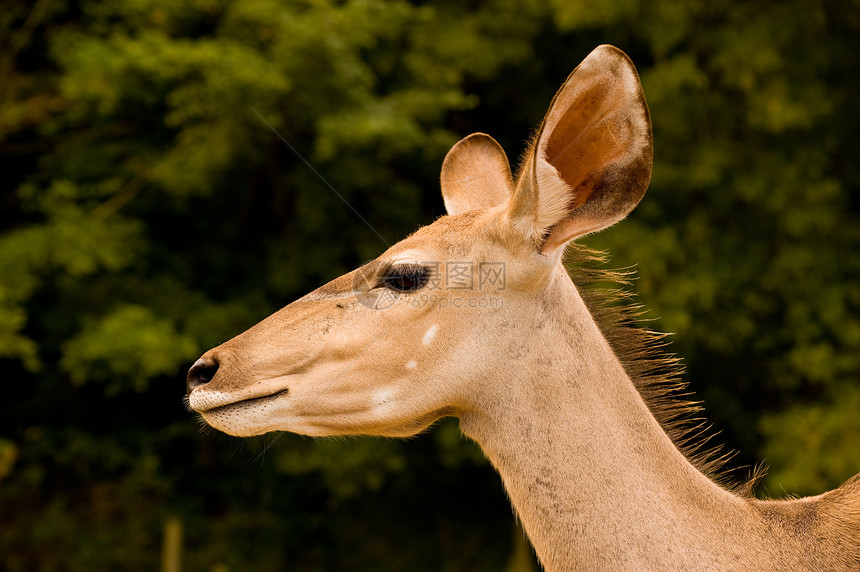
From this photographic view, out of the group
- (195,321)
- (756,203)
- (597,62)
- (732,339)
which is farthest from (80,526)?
(597,62)

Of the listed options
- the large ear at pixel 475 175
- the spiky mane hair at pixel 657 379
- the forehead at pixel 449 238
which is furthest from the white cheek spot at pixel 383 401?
the large ear at pixel 475 175

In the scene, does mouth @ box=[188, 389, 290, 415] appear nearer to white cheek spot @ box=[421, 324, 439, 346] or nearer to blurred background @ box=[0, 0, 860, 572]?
white cheek spot @ box=[421, 324, 439, 346]

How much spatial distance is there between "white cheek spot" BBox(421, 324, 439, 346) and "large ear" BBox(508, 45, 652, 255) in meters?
0.41

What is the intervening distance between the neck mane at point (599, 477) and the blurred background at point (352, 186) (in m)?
5.83

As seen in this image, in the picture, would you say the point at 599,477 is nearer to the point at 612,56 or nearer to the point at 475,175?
the point at 612,56

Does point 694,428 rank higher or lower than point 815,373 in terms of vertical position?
higher

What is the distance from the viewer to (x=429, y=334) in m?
2.70

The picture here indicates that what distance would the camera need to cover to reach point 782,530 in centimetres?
266

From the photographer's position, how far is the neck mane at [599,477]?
97.7 inches

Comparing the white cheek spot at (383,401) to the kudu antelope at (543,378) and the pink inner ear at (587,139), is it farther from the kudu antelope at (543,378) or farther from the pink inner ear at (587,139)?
the pink inner ear at (587,139)

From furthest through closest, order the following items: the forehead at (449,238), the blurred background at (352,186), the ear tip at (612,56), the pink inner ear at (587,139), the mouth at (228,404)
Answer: the blurred background at (352,186), the forehead at (449,238), the mouth at (228,404), the pink inner ear at (587,139), the ear tip at (612,56)

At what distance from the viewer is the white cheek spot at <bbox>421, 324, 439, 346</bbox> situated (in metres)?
2.70

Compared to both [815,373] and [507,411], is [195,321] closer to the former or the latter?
[815,373]

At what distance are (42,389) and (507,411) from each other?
393 inches
